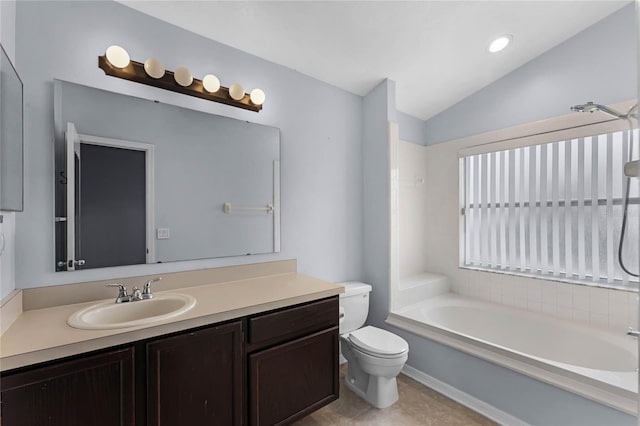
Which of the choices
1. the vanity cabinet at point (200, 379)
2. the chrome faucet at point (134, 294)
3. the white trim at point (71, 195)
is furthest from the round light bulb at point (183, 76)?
the vanity cabinet at point (200, 379)

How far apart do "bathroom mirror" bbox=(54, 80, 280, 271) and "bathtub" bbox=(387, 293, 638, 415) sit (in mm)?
1494

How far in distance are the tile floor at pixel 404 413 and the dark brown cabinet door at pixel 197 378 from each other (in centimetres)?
74

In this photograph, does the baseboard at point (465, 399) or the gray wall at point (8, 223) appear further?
the baseboard at point (465, 399)

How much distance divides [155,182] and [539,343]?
10.0 ft

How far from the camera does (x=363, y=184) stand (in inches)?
109

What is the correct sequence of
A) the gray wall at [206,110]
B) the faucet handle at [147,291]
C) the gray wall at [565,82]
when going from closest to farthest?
the gray wall at [206,110], the faucet handle at [147,291], the gray wall at [565,82]

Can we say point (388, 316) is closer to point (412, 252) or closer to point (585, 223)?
point (412, 252)

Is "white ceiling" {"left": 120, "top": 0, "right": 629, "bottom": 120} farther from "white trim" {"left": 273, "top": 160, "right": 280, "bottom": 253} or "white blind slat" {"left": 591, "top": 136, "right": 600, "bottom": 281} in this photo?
"white blind slat" {"left": 591, "top": 136, "right": 600, "bottom": 281}

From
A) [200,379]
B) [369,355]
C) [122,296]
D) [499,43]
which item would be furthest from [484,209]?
[122,296]

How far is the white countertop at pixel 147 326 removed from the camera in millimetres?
973

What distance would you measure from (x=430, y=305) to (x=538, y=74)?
2218 millimetres

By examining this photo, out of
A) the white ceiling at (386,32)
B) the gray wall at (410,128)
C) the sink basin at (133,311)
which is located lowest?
the sink basin at (133,311)

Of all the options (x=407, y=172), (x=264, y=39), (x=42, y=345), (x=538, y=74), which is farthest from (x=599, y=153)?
(x=42, y=345)

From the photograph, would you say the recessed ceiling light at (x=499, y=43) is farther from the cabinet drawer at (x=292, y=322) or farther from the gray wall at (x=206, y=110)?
the cabinet drawer at (x=292, y=322)
